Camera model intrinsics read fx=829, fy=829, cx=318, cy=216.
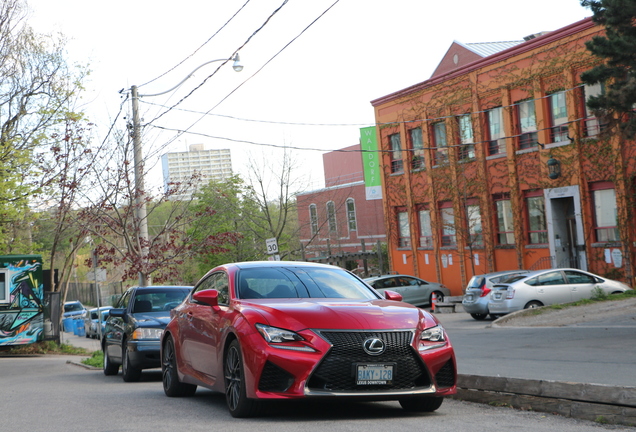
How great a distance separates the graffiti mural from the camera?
895 inches

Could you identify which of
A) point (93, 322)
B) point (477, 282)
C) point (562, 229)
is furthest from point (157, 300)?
point (93, 322)

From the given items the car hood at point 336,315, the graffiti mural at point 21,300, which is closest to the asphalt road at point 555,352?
the car hood at point 336,315

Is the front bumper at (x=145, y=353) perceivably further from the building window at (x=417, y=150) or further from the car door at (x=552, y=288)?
the building window at (x=417, y=150)

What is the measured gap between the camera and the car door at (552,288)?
23453 millimetres

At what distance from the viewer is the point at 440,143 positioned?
36.8 meters

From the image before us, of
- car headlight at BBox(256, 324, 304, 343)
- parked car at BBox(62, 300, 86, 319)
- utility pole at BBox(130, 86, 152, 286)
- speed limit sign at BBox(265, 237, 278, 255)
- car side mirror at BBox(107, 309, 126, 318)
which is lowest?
parked car at BBox(62, 300, 86, 319)

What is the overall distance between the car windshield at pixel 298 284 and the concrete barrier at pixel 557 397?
1492 mm

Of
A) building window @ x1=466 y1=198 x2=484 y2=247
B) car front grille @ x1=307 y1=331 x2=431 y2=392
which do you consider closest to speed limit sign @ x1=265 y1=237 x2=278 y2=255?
building window @ x1=466 y1=198 x2=484 y2=247

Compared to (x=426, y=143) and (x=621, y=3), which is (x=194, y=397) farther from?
(x=426, y=143)

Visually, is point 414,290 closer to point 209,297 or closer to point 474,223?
point 474,223

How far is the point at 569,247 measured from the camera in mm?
30688

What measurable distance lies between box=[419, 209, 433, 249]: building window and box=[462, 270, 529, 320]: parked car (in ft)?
41.5

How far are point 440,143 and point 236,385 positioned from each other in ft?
98.2

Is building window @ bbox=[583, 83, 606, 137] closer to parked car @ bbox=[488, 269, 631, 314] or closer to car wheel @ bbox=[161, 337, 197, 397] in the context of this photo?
parked car @ bbox=[488, 269, 631, 314]
